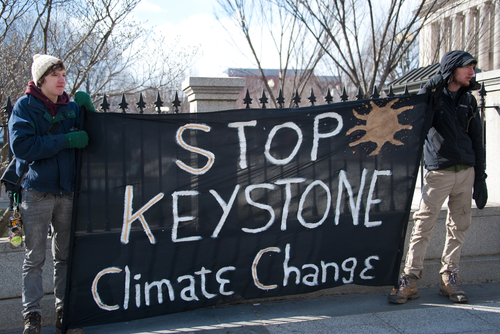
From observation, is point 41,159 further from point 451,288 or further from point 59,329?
point 451,288

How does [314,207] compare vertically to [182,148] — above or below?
below

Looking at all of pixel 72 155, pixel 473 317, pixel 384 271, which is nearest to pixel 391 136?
pixel 384 271

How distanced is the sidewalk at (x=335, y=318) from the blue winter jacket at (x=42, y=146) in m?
1.22

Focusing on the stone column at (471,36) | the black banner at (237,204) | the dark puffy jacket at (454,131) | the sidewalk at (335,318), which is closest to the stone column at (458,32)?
the stone column at (471,36)

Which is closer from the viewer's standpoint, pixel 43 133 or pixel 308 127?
pixel 43 133

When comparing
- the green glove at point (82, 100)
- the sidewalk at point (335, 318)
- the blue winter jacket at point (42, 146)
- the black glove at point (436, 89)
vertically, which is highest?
the black glove at point (436, 89)

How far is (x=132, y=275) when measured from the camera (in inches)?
121

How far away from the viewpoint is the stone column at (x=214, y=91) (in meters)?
3.82

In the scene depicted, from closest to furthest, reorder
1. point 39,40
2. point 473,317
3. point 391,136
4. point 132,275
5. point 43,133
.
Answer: point 43,133
point 132,275
point 473,317
point 391,136
point 39,40

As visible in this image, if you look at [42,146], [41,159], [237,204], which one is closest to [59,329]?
[41,159]

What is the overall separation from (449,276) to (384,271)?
24.6 inches

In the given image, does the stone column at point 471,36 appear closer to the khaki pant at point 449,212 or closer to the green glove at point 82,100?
the khaki pant at point 449,212

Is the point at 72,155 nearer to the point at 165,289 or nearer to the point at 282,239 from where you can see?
the point at 165,289

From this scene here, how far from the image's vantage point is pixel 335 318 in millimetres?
3303
